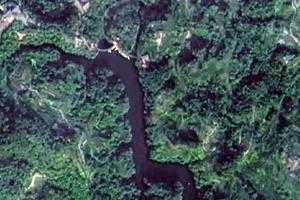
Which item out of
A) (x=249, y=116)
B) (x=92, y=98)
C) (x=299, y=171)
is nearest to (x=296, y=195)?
(x=299, y=171)

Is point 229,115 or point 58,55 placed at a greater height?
point 58,55

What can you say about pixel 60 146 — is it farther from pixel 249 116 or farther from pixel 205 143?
pixel 249 116

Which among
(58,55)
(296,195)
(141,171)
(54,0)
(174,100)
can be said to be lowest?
(296,195)

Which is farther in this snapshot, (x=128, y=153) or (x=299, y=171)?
(x=128, y=153)

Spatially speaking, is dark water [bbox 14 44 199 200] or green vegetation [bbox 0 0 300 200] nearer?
green vegetation [bbox 0 0 300 200]

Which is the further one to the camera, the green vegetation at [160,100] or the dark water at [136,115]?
the dark water at [136,115]

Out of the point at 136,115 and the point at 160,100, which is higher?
the point at 136,115

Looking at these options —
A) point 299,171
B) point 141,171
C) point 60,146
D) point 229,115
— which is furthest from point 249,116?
point 60,146

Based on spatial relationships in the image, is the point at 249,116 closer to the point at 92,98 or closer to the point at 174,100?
the point at 174,100

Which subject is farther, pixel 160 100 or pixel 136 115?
pixel 136 115
